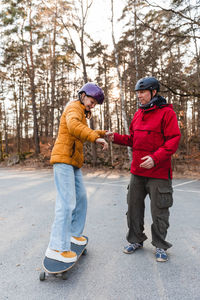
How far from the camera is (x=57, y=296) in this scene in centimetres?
204

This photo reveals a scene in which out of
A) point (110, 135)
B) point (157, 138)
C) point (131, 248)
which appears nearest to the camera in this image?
point (157, 138)

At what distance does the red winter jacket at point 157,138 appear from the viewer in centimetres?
262

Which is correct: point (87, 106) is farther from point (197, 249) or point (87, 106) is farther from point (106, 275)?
point (197, 249)

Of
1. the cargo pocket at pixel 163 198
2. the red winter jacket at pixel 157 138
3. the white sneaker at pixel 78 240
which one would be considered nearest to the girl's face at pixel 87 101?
the red winter jacket at pixel 157 138

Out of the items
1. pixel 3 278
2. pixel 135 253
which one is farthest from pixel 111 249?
pixel 3 278

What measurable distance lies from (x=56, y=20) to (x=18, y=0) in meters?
7.43

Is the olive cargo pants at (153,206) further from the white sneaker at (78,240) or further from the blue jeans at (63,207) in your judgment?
the blue jeans at (63,207)

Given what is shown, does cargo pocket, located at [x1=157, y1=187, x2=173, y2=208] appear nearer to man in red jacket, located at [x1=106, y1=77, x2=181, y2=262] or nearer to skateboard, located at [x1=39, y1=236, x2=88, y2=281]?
man in red jacket, located at [x1=106, y1=77, x2=181, y2=262]

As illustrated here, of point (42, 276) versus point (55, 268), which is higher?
point (55, 268)

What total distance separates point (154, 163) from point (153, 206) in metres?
0.61

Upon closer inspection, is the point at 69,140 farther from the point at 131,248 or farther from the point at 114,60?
the point at 114,60

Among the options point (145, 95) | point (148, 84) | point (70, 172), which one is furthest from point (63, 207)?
point (148, 84)

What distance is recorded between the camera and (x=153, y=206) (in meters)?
2.79

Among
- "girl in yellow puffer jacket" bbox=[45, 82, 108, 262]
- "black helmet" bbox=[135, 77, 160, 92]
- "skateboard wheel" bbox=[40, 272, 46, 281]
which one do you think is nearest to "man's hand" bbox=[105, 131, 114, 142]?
"girl in yellow puffer jacket" bbox=[45, 82, 108, 262]
